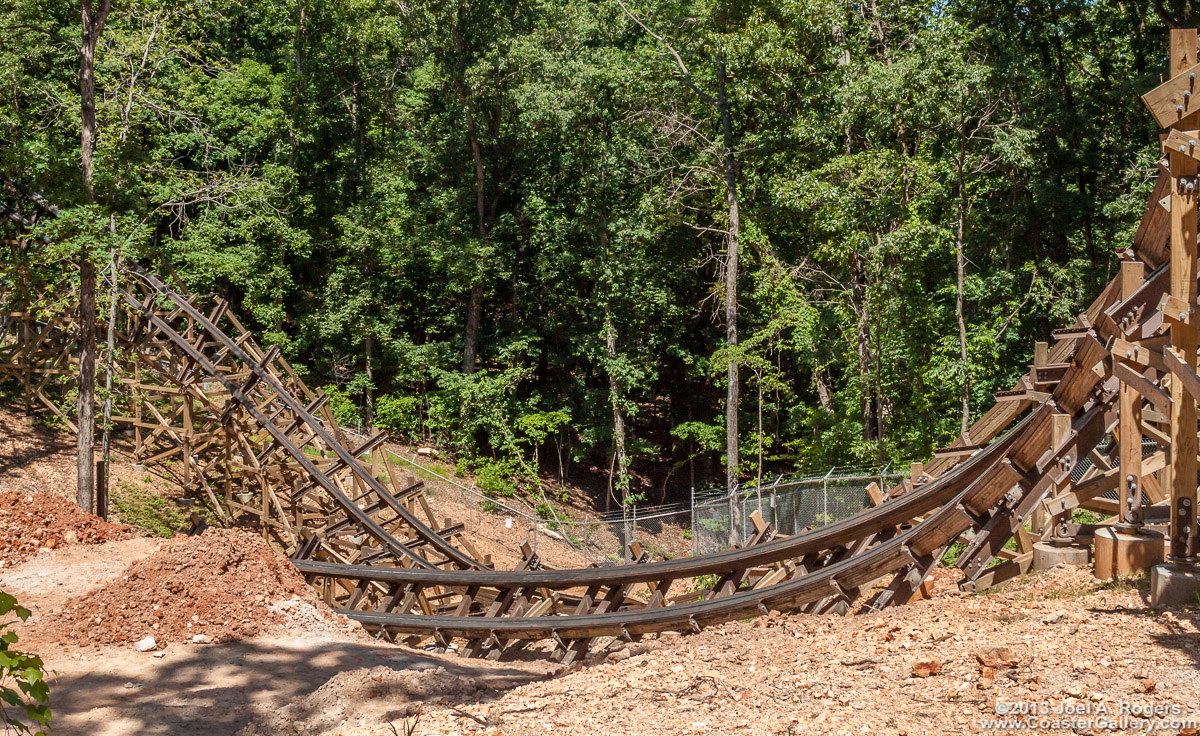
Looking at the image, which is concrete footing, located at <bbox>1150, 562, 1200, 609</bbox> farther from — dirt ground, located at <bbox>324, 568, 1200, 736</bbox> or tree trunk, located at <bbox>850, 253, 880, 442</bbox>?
tree trunk, located at <bbox>850, 253, 880, 442</bbox>

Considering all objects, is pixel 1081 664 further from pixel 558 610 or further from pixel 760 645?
pixel 558 610

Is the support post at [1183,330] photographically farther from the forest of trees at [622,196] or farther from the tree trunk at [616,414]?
the tree trunk at [616,414]

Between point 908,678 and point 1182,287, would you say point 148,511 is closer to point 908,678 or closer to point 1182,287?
point 908,678

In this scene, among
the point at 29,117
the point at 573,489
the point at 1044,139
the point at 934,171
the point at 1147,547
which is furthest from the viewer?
the point at 573,489

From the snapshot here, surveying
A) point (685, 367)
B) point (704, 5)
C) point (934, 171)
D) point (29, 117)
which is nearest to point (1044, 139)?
point (934, 171)

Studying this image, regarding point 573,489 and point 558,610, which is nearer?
point 558,610

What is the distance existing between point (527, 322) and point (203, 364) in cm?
1932

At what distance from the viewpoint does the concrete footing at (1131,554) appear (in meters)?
6.94

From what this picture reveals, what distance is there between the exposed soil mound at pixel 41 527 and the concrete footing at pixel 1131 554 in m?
11.3

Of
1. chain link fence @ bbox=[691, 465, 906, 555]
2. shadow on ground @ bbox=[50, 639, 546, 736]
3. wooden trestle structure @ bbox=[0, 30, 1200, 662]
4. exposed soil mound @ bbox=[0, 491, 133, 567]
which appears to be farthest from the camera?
chain link fence @ bbox=[691, 465, 906, 555]

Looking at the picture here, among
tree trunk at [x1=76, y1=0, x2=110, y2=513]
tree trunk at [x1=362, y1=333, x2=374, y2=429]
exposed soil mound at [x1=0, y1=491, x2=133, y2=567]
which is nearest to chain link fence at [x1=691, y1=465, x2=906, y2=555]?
exposed soil mound at [x1=0, y1=491, x2=133, y2=567]

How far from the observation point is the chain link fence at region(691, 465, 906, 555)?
1638cm

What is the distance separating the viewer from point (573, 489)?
1281 inches

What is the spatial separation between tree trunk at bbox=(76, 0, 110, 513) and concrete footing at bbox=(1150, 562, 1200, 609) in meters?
13.5
